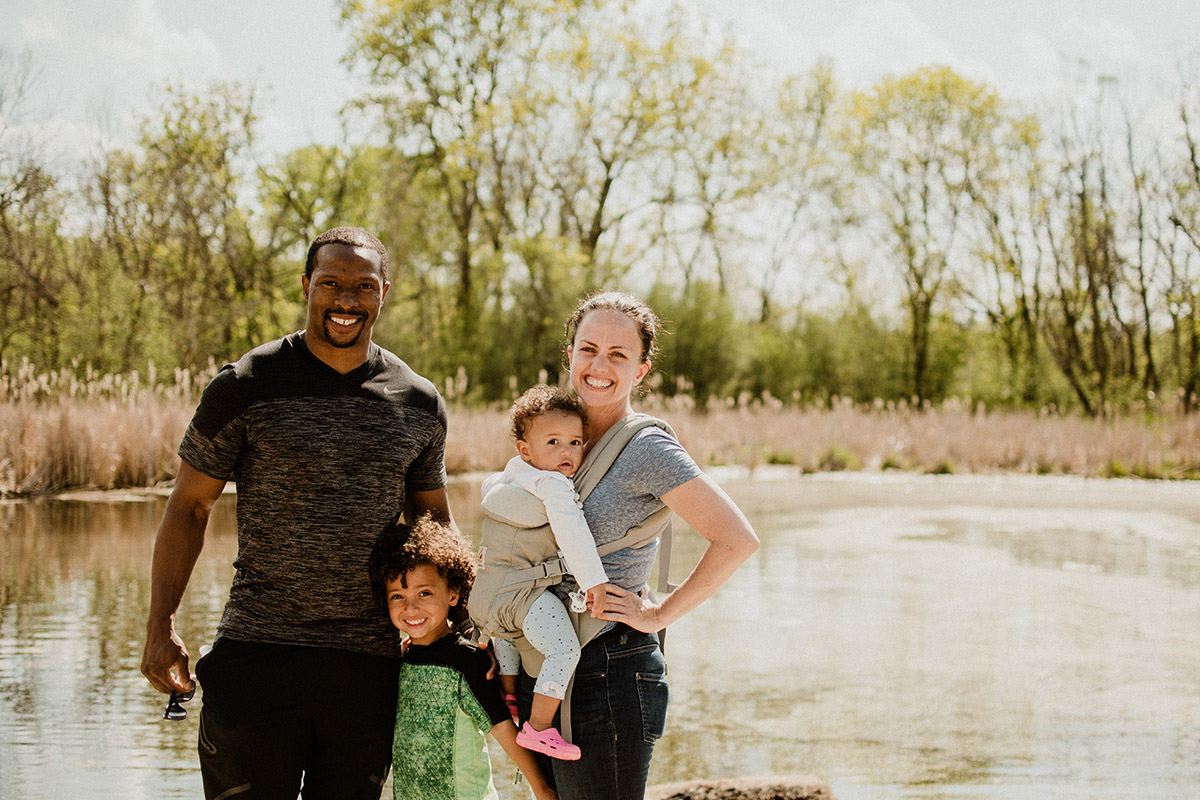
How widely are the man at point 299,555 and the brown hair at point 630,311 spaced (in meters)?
0.48

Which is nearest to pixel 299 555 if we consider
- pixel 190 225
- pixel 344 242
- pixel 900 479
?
pixel 344 242

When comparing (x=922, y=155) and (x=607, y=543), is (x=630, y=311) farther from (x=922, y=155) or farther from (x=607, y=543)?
(x=922, y=155)

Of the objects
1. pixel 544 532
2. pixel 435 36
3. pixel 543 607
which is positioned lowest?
pixel 543 607

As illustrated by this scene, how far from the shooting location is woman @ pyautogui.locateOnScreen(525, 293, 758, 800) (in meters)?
2.14

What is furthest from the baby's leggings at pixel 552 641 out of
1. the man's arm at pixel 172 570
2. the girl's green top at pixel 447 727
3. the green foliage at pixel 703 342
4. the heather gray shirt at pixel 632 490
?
the green foliage at pixel 703 342

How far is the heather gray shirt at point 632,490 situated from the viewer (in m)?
2.16

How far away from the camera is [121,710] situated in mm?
4613

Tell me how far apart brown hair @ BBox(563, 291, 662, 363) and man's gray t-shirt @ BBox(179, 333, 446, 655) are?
0.54 m

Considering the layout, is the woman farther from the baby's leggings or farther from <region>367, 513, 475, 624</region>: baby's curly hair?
<region>367, 513, 475, 624</region>: baby's curly hair

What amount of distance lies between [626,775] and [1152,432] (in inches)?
672

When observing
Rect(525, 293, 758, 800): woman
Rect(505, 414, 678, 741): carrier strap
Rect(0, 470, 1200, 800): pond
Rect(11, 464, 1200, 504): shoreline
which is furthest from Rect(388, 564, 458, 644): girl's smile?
Rect(11, 464, 1200, 504): shoreline

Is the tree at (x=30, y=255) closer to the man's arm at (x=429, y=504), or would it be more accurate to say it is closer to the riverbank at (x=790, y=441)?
the riverbank at (x=790, y=441)

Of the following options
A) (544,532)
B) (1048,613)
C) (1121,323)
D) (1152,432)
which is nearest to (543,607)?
(544,532)

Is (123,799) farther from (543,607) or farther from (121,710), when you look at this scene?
(543,607)
